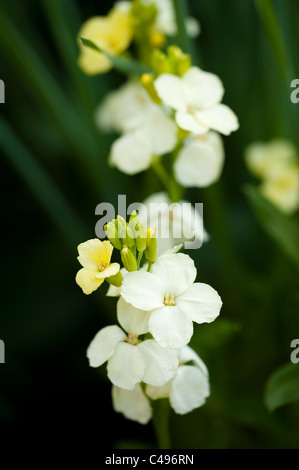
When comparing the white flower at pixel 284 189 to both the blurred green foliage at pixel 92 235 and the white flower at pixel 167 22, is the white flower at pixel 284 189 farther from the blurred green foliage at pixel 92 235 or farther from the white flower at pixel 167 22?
the white flower at pixel 167 22

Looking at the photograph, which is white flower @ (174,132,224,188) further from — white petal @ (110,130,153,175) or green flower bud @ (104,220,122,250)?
green flower bud @ (104,220,122,250)

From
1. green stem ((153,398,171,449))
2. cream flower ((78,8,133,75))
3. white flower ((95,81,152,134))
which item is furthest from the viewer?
white flower ((95,81,152,134))

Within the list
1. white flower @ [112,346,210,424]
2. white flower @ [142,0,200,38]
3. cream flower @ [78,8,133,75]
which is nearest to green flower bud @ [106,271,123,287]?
white flower @ [112,346,210,424]

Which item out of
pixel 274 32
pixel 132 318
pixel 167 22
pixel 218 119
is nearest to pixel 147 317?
pixel 132 318

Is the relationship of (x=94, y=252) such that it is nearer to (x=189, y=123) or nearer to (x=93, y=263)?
(x=93, y=263)

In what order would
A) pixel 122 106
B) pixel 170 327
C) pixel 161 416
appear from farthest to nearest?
1. pixel 122 106
2. pixel 161 416
3. pixel 170 327

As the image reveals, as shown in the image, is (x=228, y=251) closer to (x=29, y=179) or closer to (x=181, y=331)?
(x=29, y=179)

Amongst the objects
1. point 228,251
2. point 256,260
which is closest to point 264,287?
point 228,251
